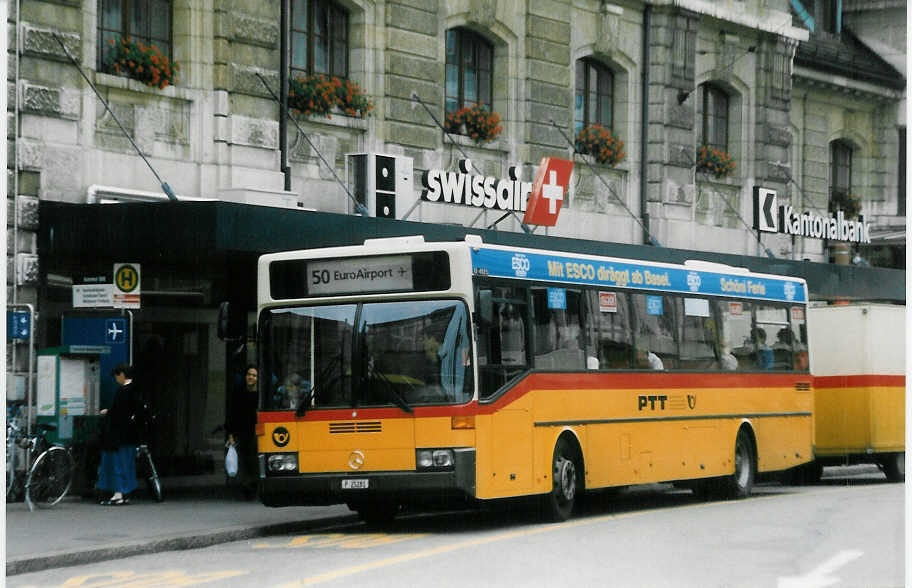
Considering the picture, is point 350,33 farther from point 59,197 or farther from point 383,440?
point 383,440

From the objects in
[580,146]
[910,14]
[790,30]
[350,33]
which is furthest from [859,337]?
[910,14]

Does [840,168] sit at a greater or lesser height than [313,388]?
greater

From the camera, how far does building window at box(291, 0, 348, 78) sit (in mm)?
24047

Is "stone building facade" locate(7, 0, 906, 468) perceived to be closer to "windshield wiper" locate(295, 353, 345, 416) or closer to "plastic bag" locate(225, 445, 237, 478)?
"plastic bag" locate(225, 445, 237, 478)

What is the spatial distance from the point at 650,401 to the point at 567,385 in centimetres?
201

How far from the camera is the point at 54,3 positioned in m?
20.0

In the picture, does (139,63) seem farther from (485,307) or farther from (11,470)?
(485,307)

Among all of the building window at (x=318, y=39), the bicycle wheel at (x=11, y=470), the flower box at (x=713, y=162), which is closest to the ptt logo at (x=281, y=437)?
the bicycle wheel at (x=11, y=470)

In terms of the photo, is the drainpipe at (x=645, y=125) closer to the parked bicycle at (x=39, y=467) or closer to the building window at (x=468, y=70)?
the building window at (x=468, y=70)

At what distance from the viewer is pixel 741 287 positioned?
853 inches

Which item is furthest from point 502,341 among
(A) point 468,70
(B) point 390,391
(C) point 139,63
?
(A) point 468,70

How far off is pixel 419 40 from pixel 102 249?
26.6 ft

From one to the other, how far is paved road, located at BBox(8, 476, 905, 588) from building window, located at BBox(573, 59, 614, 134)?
12.4 metres

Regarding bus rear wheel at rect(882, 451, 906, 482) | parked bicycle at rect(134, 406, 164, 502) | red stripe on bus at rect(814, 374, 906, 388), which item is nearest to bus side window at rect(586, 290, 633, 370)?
parked bicycle at rect(134, 406, 164, 502)
